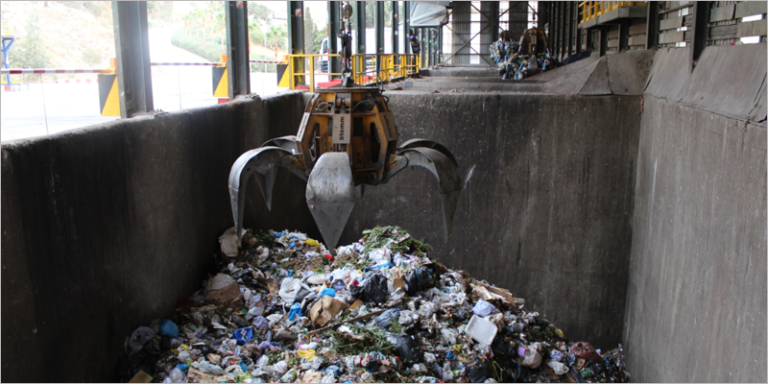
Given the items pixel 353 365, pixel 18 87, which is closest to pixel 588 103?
pixel 353 365

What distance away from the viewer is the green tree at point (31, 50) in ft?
23.3

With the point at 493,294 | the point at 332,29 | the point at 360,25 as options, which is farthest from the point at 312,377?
the point at 360,25

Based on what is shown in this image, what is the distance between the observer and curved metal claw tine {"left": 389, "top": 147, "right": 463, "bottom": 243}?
371 centimetres

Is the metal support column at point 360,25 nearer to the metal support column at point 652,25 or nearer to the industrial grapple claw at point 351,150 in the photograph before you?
the metal support column at point 652,25

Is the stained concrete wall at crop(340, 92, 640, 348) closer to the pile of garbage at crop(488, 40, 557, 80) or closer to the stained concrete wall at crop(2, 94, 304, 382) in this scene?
the stained concrete wall at crop(2, 94, 304, 382)

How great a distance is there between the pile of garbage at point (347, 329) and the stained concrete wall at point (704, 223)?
140 centimetres

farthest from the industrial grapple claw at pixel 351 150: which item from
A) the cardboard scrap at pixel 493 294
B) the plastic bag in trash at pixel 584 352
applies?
the plastic bag in trash at pixel 584 352

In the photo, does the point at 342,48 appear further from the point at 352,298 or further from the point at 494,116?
the point at 494,116

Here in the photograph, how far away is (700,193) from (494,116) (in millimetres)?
3713

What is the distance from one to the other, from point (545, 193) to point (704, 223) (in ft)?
11.3

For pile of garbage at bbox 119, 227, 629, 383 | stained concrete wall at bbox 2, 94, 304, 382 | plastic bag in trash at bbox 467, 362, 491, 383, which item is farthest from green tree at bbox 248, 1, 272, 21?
plastic bag in trash at bbox 467, 362, 491, 383

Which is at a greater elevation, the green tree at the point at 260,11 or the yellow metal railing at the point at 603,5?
the green tree at the point at 260,11

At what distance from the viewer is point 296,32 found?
11.3 meters

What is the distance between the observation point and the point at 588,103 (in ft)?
25.1
